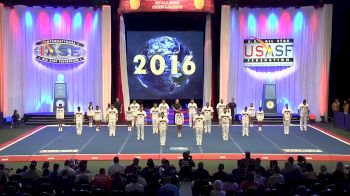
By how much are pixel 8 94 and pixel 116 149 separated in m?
13.6

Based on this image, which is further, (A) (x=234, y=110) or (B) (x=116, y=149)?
(A) (x=234, y=110)

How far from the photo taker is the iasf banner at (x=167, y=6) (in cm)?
3212

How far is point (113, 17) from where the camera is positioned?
36844 mm

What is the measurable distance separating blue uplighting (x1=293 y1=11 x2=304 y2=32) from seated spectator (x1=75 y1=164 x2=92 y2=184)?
24.5m

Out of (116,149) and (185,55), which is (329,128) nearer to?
(185,55)

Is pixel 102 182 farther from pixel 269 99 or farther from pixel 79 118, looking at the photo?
pixel 269 99

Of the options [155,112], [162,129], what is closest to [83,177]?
[162,129]

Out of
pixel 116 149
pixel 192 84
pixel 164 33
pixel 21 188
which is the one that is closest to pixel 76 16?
pixel 164 33

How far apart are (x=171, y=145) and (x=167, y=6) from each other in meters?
10.0

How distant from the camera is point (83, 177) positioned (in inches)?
588

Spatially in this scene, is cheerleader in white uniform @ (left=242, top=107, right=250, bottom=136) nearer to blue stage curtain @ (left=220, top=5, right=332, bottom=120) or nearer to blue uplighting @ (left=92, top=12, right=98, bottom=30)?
blue stage curtain @ (left=220, top=5, right=332, bottom=120)

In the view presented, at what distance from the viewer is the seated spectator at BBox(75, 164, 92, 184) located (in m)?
14.2

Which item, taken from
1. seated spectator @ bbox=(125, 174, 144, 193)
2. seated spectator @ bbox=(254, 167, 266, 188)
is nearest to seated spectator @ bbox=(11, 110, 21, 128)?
seated spectator @ bbox=(125, 174, 144, 193)

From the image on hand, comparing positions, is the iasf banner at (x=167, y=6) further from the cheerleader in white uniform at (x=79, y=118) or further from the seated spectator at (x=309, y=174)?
the seated spectator at (x=309, y=174)
